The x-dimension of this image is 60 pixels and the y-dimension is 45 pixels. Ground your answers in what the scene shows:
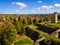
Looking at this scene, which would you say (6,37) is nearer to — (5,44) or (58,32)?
(5,44)

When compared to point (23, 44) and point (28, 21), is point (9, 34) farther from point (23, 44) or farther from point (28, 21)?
point (28, 21)

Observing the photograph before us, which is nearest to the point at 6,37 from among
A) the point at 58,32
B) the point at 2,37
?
the point at 2,37

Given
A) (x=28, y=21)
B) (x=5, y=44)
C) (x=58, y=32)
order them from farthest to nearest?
(x=28, y=21)
(x=58, y=32)
(x=5, y=44)

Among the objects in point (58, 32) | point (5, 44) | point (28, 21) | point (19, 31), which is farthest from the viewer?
point (28, 21)

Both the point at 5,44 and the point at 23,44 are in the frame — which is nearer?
the point at 5,44

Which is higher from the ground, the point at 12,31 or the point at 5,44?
the point at 12,31

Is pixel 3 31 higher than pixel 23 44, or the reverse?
pixel 3 31

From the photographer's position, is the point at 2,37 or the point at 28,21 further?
the point at 28,21

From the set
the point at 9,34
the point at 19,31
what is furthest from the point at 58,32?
the point at 19,31

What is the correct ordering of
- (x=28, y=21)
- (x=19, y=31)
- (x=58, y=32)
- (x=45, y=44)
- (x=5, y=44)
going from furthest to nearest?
(x=28, y=21) < (x=19, y=31) < (x=58, y=32) < (x=5, y=44) < (x=45, y=44)
